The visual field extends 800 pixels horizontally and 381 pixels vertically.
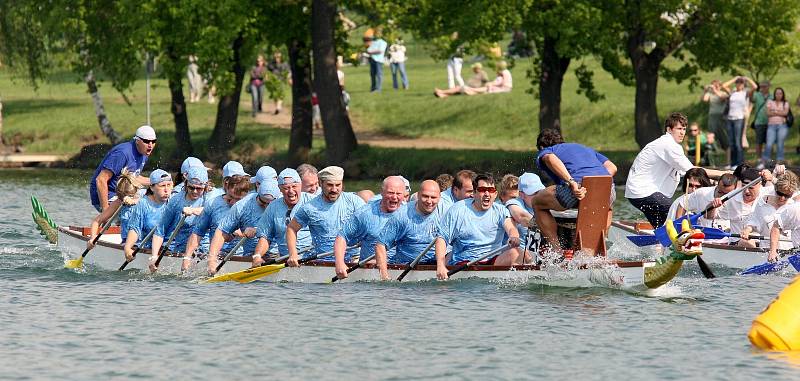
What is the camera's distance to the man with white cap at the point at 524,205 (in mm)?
18219

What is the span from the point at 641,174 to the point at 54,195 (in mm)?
17050

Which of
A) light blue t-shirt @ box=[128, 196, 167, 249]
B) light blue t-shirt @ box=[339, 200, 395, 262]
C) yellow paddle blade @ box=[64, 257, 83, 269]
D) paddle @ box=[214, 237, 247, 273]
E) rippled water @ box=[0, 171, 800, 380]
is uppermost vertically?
light blue t-shirt @ box=[339, 200, 395, 262]

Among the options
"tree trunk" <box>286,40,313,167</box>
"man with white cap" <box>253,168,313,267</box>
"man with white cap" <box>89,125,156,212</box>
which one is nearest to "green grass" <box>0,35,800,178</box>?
"tree trunk" <box>286,40,313,167</box>

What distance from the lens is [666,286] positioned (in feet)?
57.6

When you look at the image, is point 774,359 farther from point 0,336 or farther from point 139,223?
point 139,223

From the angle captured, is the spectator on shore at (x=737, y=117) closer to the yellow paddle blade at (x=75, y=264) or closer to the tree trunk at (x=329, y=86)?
the tree trunk at (x=329, y=86)

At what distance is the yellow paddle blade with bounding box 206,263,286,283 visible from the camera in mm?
18672

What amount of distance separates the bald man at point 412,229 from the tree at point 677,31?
16.2 metres

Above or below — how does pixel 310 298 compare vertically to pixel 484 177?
below

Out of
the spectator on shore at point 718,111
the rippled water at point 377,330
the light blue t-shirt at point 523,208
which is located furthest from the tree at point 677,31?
the light blue t-shirt at point 523,208

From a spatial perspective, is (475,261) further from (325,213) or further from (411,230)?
(325,213)

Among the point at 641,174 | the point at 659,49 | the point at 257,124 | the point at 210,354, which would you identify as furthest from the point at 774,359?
the point at 257,124

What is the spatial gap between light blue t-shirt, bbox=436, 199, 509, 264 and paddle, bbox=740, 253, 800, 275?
333cm

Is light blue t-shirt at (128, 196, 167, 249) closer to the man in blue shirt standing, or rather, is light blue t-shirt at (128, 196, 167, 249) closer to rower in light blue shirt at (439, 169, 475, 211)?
rower in light blue shirt at (439, 169, 475, 211)
